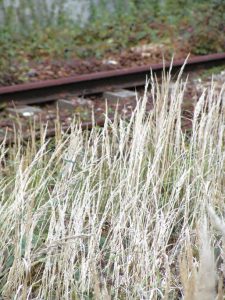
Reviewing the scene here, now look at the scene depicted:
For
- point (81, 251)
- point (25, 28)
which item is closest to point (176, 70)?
point (25, 28)

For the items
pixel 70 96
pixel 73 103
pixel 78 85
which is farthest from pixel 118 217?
pixel 78 85

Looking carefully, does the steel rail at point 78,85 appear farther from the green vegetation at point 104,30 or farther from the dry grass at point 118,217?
the dry grass at point 118,217

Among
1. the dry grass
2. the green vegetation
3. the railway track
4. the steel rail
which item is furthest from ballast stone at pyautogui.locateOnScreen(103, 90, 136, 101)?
the dry grass

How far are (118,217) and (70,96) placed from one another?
4.64 m

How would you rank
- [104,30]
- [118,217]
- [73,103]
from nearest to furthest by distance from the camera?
[118,217]
[73,103]
[104,30]

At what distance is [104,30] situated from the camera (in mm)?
11844

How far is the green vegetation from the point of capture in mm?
11000

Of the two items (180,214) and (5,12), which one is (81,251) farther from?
(5,12)

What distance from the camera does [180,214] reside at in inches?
188

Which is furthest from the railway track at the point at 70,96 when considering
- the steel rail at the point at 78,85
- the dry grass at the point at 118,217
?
the dry grass at the point at 118,217

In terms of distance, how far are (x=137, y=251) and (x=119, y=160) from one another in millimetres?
1013

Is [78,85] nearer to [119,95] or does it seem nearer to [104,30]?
[119,95]

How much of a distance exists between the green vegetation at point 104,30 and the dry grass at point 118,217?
18.2 ft

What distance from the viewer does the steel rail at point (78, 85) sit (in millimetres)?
8594
